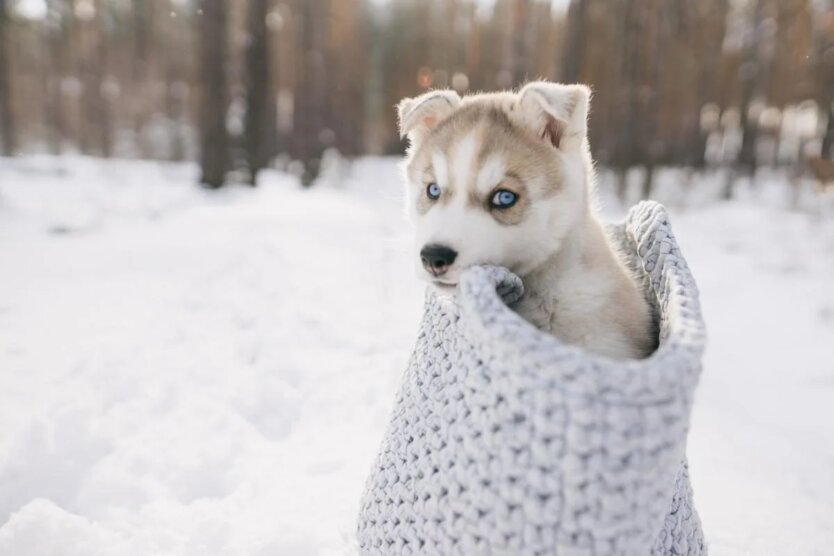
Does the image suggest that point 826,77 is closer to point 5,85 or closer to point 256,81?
point 256,81

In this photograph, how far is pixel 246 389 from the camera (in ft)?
11.6

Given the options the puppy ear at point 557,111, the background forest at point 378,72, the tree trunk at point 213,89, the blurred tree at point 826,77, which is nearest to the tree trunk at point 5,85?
the background forest at point 378,72

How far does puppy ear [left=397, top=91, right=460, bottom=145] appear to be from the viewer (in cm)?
245

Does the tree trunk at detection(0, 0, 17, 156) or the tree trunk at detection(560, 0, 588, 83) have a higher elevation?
the tree trunk at detection(560, 0, 588, 83)

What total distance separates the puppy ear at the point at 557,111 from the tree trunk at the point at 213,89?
9849 mm

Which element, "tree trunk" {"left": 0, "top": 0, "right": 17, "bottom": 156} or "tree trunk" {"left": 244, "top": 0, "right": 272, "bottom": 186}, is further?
"tree trunk" {"left": 0, "top": 0, "right": 17, "bottom": 156}

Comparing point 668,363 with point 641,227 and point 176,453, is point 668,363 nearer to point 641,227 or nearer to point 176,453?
point 641,227

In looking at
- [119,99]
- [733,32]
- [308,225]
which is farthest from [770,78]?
[119,99]

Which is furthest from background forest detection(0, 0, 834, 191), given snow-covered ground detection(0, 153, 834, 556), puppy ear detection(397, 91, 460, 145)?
puppy ear detection(397, 91, 460, 145)

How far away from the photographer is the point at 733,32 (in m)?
22.0

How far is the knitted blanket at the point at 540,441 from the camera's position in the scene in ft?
4.15

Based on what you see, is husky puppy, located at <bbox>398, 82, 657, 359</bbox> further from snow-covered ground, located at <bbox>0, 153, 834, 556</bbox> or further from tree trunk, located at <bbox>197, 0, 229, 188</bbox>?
tree trunk, located at <bbox>197, 0, 229, 188</bbox>

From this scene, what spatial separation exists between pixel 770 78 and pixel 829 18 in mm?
16086

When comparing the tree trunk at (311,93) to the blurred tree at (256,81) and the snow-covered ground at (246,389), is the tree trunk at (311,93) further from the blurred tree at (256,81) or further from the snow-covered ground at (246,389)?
the snow-covered ground at (246,389)
